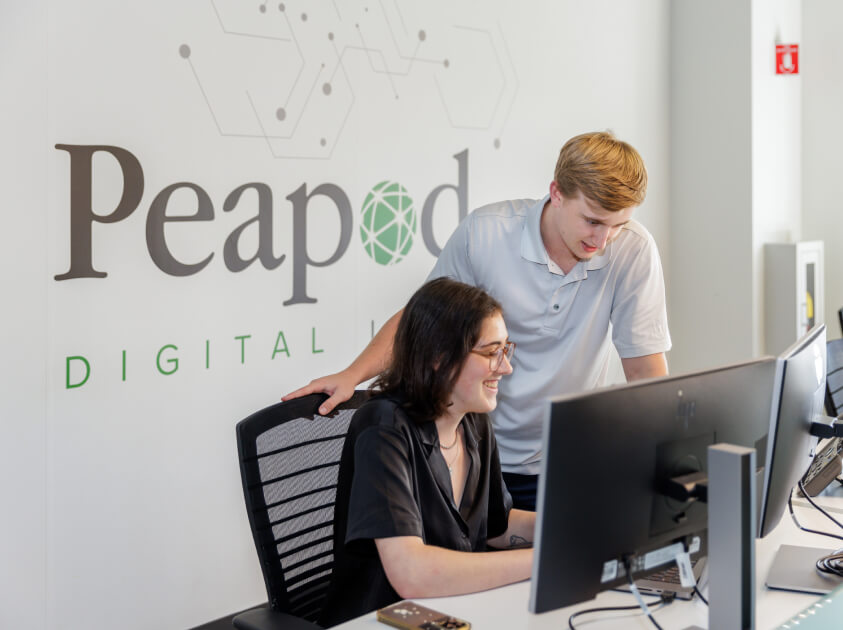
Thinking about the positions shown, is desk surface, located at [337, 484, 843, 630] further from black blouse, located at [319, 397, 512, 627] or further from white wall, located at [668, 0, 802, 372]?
white wall, located at [668, 0, 802, 372]

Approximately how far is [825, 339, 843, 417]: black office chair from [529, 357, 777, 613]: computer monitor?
5.50 ft

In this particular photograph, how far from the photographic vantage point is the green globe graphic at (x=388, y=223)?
3396mm

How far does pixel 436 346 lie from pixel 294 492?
440mm

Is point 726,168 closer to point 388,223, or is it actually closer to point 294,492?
point 388,223

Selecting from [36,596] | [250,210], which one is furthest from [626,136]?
[36,596]

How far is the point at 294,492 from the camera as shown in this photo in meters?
1.95

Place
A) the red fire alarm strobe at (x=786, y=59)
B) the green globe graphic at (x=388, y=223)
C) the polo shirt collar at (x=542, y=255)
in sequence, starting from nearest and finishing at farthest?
the polo shirt collar at (x=542, y=255) < the green globe graphic at (x=388, y=223) < the red fire alarm strobe at (x=786, y=59)

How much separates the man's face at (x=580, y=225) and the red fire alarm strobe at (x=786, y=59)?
2.88 m

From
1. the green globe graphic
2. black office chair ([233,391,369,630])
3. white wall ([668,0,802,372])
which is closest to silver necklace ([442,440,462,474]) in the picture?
black office chair ([233,391,369,630])

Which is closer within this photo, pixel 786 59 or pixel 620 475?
pixel 620 475

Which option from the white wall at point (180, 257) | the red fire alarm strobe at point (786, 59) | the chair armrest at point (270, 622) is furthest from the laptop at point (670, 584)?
the red fire alarm strobe at point (786, 59)

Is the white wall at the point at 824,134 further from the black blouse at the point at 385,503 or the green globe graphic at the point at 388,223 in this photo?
the black blouse at the point at 385,503

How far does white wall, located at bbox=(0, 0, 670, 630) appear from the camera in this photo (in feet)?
8.52

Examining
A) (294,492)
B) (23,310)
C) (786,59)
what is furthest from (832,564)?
(786,59)
